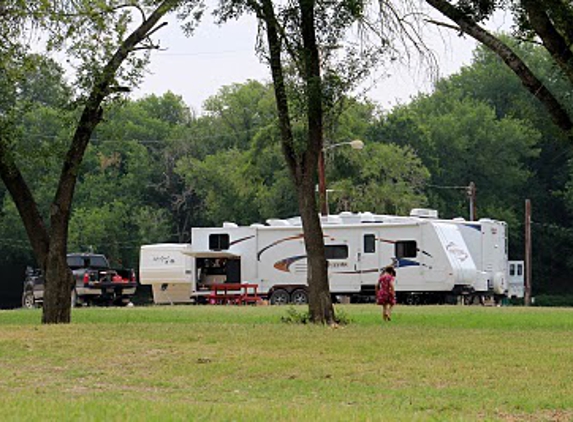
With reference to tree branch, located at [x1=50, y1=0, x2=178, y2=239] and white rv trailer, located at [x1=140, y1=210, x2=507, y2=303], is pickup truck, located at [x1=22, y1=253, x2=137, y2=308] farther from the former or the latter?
tree branch, located at [x1=50, y1=0, x2=178, y2=239]

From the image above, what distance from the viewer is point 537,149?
76.4 meters

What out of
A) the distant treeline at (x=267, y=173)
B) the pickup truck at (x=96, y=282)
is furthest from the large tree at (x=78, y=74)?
the distant treeline at (x=267, y=173)

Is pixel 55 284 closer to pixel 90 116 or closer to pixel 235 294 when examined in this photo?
pixel 90 116

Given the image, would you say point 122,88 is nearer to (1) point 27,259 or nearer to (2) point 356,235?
(2) point 356,235

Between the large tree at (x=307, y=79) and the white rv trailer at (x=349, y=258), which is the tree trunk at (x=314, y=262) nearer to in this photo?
the large tree at (x=307, y=79)

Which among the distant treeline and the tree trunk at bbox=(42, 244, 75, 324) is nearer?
the tree trunk at bbox=(42, 244, 75, 324)

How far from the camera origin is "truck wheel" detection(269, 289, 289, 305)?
46.9 meters

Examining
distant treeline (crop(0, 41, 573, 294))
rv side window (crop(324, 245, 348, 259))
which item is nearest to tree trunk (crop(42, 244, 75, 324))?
rv side window (crop(324, 245, 348, 259))

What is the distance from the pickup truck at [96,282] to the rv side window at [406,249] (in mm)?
9576

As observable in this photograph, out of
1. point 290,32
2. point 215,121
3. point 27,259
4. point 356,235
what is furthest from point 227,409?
point 215,121

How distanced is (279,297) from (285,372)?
1223 inches

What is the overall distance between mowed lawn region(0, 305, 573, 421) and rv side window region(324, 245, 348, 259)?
806 inches

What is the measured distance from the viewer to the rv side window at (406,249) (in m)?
44.8

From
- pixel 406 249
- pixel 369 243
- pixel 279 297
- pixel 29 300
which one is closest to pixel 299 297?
pixel 279 297
